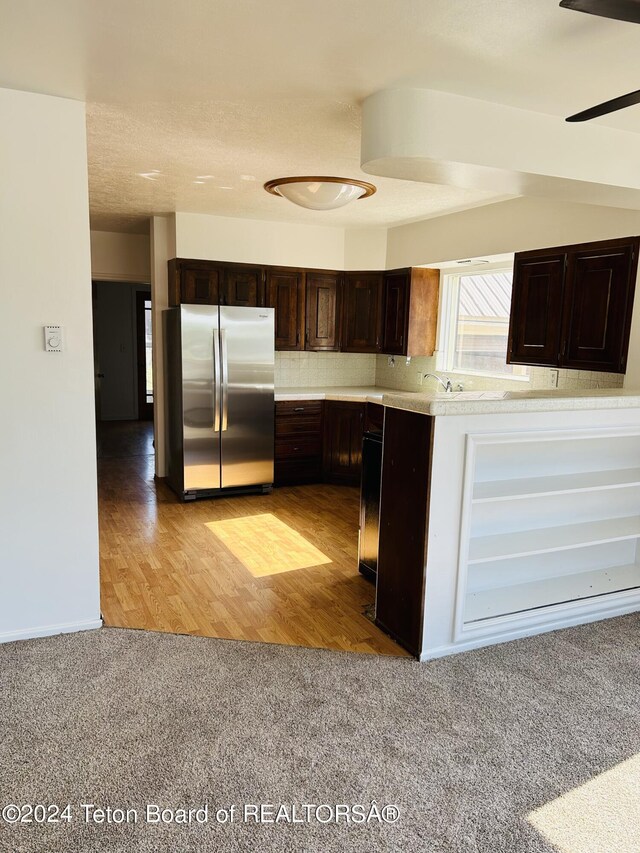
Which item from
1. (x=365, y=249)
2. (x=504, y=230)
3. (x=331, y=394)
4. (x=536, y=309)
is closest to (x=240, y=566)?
(x=331, y=394)

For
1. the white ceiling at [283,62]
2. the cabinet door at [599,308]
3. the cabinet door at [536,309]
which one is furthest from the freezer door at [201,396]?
the cabinet door at [599,308]

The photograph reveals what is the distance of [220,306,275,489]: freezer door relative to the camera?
5.26 m

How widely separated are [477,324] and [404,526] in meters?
3.08

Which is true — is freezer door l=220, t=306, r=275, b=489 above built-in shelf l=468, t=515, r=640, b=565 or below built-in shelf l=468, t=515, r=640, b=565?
above

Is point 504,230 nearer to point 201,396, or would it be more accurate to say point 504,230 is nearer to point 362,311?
point 362,311

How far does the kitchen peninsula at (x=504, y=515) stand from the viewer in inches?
111

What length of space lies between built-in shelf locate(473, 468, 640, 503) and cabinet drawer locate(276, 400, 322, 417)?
295 centimetres

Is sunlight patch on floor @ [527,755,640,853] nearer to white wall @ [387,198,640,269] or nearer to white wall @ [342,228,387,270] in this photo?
white wall @ [387,198,640,269]

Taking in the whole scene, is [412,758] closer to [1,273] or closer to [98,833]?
[98,833]

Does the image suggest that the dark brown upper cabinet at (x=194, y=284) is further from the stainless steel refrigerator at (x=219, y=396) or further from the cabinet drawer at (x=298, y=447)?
the cabinet drawer at (x=298, y=447)

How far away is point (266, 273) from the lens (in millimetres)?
5805

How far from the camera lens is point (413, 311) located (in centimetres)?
575

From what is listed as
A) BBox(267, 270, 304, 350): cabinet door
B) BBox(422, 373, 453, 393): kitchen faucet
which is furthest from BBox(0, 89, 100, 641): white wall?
BBox(422, 373, 453, 393): kitchen faucet

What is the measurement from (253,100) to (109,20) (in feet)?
2.66
